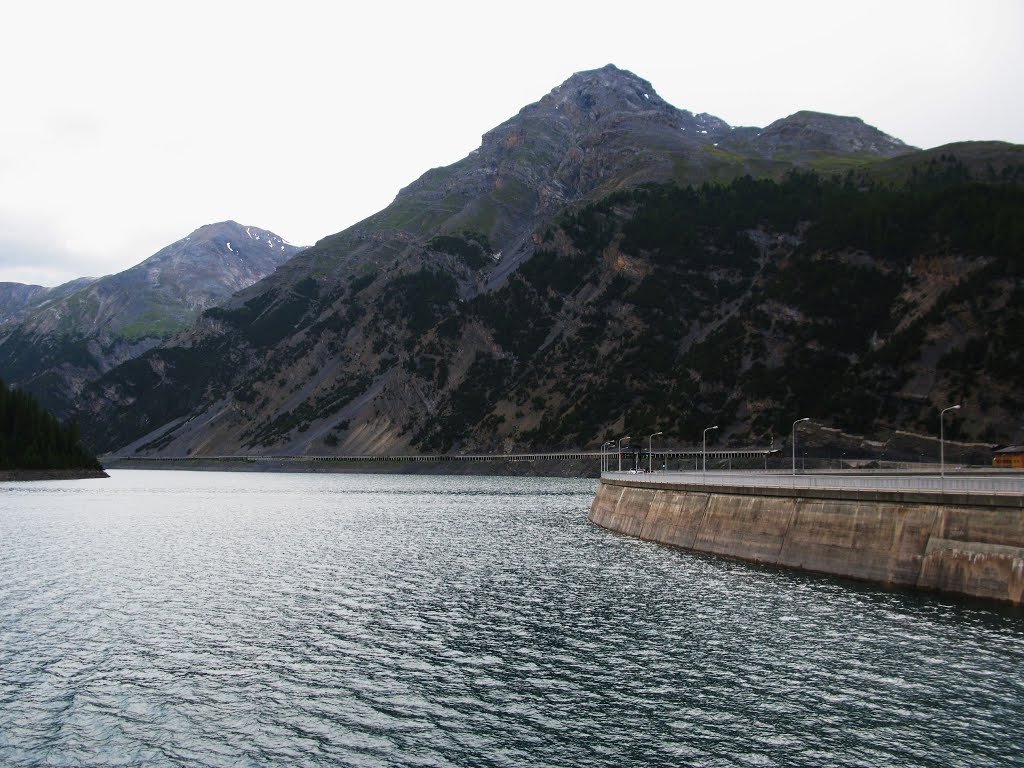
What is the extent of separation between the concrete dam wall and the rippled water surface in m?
1.58

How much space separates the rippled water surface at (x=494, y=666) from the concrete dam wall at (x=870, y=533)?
1582 mm

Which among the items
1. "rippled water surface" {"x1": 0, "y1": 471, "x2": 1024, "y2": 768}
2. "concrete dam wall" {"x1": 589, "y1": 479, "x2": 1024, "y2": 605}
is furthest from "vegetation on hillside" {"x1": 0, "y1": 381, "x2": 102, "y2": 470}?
"concrete dam wall" {"x1": 589, "y1": 479, "x2": 1024, "y2": 605}

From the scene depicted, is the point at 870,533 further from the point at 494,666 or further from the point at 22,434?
the point at 22,434

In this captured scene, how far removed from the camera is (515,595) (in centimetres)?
5259

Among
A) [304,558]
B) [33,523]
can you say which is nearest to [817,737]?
[304,558]

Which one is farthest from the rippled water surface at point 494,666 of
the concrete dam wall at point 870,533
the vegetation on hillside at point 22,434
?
the vegetation on hillside at point 22,434

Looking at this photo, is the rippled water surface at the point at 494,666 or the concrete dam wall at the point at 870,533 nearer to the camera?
the rippled water surface at the point at 494,666

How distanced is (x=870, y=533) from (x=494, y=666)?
2684 centimetres

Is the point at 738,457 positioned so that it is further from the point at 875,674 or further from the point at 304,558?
the point at 875,674

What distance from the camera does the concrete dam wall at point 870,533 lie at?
44594mm

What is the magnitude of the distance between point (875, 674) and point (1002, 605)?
43.1ft

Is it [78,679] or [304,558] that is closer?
[78,679]

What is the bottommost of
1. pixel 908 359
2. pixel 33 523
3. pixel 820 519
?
pixel 33 523

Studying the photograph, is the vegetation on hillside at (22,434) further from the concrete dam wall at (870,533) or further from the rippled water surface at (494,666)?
the concrete dam wall at (870,533)
